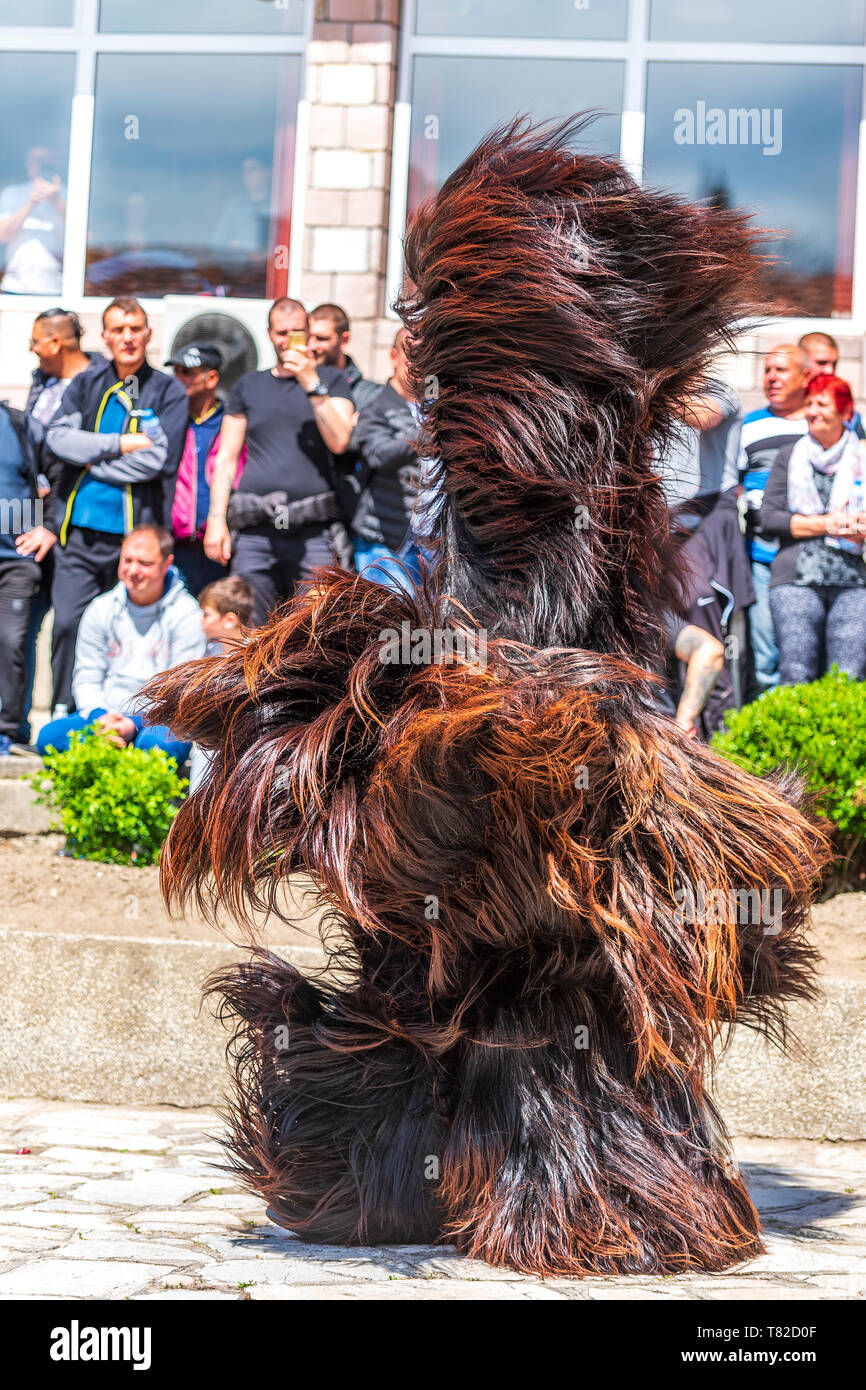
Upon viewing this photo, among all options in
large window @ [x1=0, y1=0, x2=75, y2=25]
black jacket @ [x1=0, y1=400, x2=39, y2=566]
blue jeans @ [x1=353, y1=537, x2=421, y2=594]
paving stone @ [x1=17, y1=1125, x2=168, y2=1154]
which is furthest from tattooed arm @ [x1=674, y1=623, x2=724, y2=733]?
large window @ [x1=0, y1=0, x2=75, y2=25]

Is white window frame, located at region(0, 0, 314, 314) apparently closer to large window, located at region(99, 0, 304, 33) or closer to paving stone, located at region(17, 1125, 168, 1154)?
large window, located at region(99, 0, 304, 33)

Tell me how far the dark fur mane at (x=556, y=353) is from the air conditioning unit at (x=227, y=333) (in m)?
6.96

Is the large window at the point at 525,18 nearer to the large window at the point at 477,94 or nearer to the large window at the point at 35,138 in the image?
the large window at the point at 477,94

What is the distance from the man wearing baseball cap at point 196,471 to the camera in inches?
282

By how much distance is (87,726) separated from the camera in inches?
239

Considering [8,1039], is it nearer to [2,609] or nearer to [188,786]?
[188,786]

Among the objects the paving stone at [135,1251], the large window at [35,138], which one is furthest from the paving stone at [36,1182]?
the large window at [35,138]

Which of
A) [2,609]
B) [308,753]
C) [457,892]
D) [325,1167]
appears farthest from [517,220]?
[2,609]

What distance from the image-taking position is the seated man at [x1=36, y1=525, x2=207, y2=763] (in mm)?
6266

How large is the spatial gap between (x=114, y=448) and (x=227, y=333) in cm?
265

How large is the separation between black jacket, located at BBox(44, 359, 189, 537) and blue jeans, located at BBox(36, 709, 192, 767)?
128 centimetres

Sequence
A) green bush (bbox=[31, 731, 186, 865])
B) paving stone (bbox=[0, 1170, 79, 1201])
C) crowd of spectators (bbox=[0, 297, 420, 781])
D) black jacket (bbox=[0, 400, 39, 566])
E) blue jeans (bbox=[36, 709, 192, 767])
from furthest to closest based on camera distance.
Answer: black jacket (bbox=[0, 400, 39, 566]), crowd of spectators (bbox=[0, 297, 420, 781]), blue jeans (bbox=[36, 709, 192, 767]), green bush (bbox=[31, 731, 186, 865]), paving stone (bbox=[0, 1170, 79, 1201])

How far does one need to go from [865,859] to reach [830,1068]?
1333 millimetres

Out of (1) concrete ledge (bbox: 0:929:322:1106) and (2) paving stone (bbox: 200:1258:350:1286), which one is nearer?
(2) paving stone (bbox: 200:1258:350:1286)
